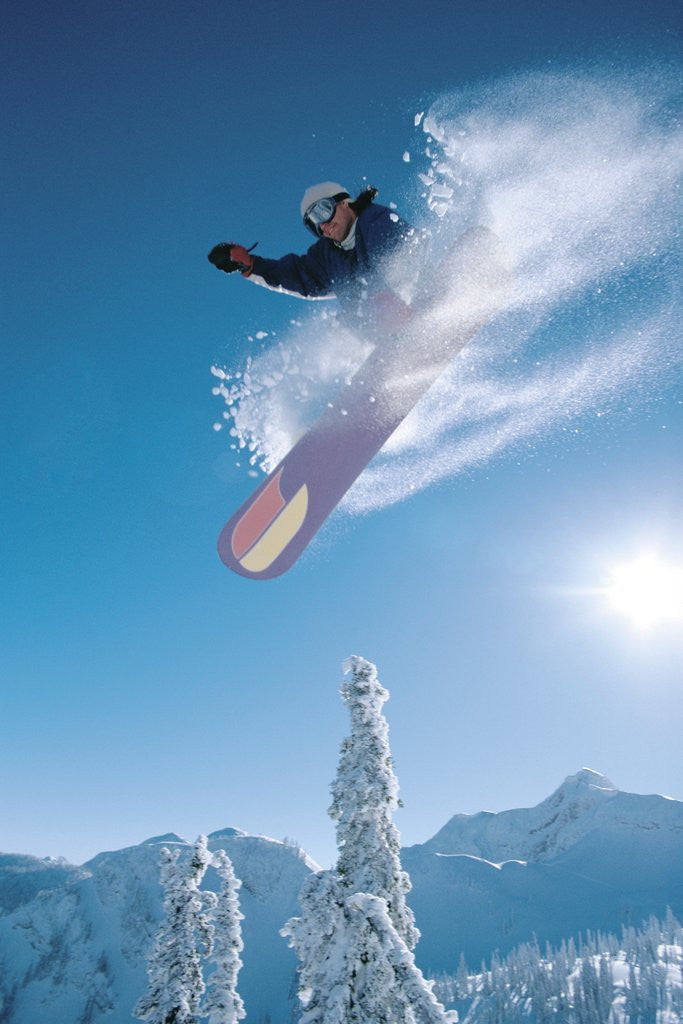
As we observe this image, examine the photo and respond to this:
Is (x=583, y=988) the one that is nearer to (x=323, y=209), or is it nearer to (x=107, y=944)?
(x=323, y=209)

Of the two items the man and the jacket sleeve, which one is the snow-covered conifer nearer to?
the man

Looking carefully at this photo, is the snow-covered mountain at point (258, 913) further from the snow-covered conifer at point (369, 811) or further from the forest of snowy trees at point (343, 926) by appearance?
the snow-covered conifer at point (369, 811)

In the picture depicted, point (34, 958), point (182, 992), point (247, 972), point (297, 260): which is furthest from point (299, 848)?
point (297, 260)

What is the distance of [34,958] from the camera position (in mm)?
136625

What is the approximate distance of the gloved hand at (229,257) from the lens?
237 inches

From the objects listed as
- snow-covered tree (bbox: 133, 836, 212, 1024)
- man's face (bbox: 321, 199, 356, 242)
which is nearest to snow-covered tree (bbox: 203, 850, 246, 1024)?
snow-covered tree (bbox: 133, 836, 212, 1024)

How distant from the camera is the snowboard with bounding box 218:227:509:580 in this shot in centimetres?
641

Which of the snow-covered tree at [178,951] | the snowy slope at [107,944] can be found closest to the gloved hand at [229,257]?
the snow-covered tree at [178,951]

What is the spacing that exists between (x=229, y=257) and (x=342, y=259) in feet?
4.08

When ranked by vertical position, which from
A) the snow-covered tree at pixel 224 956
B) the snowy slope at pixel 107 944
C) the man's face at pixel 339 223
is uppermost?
the man's face at pixel 339 223

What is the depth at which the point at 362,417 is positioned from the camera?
6.81m

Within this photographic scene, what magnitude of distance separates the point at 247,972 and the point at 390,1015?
613ft

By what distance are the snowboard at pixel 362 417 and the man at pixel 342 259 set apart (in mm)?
462

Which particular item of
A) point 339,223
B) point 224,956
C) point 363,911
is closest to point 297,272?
→ point 339,223
